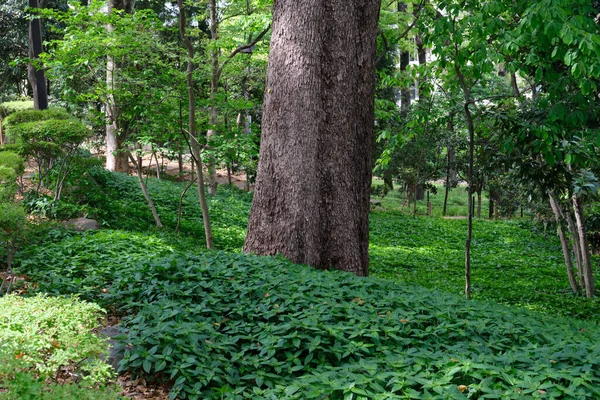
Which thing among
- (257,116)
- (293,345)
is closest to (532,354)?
(293,345)

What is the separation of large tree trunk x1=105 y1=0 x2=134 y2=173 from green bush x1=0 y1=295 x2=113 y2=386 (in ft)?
18.1

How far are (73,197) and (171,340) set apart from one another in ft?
25.4

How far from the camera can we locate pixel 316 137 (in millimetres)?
5996

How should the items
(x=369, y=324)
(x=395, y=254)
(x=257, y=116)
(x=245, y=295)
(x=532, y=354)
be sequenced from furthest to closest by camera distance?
(x=257, y=116), (x=395, y=254), (x=245, y=295), (x=369, y=324), (x=532, y=354)

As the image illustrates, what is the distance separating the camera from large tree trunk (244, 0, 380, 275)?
5.97 meters

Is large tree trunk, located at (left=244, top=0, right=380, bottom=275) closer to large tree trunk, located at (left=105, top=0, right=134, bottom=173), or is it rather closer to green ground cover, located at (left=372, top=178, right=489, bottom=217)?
large tree trunk, located at (left=105, top=0, right=134, bottom=173)

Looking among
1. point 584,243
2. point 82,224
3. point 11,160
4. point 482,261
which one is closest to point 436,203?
point 482,261

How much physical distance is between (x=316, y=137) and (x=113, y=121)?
17.2ft

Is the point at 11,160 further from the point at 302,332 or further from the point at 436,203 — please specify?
the point at 436,203

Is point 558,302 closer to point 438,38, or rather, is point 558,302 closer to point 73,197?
point 438,38

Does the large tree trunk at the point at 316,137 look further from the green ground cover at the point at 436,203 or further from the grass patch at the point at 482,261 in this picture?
the green ground cover at the point at 436,203

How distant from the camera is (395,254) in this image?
1250 centimetres

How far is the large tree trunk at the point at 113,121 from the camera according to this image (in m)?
9.58

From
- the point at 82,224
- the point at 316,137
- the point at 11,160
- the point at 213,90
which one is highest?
the point at 213,90
